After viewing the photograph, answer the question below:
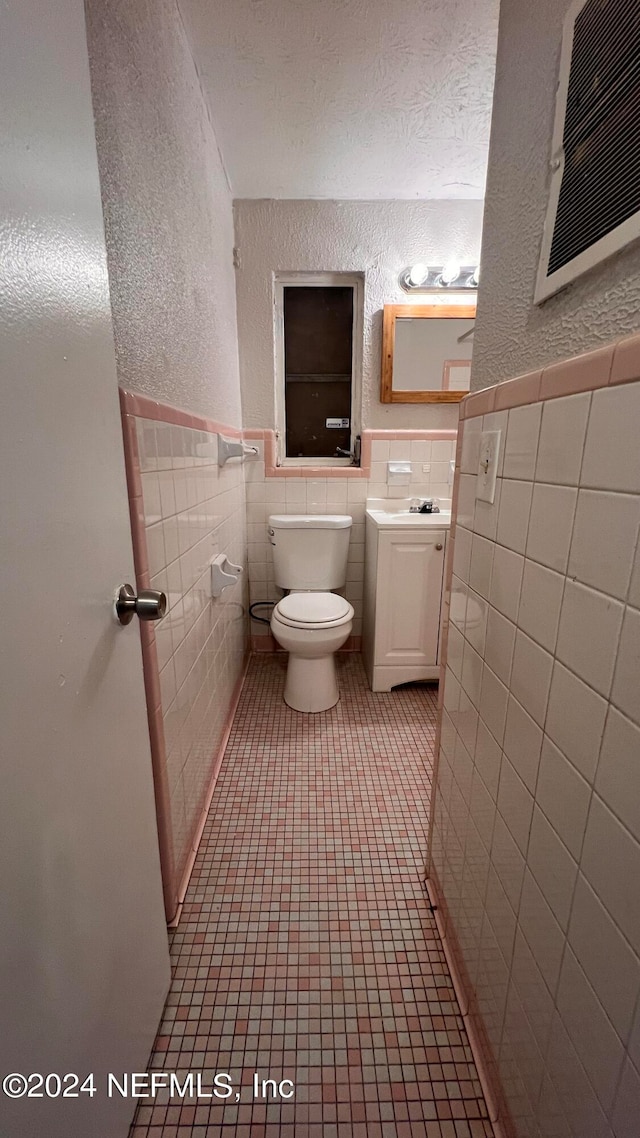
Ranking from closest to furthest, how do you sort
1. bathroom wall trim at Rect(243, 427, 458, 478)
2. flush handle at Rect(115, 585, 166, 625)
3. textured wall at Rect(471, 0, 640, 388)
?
textured wall at Rect(471, 0, 640, 388) < flush handle at Rect(115, 585, 166, 625) < bathroom wall trim at Rect(243, 427, 458, 478)

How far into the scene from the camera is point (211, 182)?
1.55m

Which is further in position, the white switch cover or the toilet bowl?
the toilet bowl

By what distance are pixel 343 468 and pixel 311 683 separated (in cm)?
108

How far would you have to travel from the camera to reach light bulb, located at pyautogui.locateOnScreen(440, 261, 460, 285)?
6.66ft

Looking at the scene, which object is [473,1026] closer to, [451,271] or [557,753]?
[557,753]

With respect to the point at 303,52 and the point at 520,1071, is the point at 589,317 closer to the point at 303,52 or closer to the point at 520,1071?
the point at 520,1071

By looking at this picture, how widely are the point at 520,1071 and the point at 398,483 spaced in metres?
2.00

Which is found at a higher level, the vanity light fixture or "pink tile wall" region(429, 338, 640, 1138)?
the vanity light fixture

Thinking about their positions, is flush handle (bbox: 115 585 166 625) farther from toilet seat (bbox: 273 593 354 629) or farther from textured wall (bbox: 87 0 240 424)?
toilet seat (bbox: 273 593 354 629)

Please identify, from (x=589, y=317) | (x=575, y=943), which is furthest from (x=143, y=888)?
(x=589, y=317)

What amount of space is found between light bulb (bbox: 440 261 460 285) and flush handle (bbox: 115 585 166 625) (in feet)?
6.94

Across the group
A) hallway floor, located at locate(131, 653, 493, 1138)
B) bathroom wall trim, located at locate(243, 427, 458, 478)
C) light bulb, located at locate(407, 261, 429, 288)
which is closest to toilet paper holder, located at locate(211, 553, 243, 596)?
hallway floor, located at locate(131, 653, 493, 1138)


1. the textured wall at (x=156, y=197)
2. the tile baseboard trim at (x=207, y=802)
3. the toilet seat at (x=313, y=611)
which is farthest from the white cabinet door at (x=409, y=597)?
the textured wall at (x=156, y=197)

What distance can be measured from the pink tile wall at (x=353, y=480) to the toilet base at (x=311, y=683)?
2.23 feet
